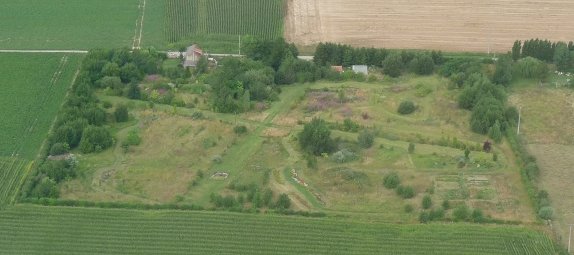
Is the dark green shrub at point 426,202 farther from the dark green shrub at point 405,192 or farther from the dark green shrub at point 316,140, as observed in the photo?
the dark green shrub at point 316,140

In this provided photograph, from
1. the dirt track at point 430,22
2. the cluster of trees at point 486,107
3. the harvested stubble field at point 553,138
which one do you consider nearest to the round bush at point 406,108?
the cluster of trees at point 486,107

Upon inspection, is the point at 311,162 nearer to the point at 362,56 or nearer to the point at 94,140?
the point at 94,140

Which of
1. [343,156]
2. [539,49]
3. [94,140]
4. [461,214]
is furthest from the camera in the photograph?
[539,49]

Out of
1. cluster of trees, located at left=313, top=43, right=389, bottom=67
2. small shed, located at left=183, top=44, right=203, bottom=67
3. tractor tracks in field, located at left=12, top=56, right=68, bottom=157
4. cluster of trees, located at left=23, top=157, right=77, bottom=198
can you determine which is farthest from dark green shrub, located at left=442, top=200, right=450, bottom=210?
tractor tracks in field, located at left=12, top=56, right=68, bottom=157

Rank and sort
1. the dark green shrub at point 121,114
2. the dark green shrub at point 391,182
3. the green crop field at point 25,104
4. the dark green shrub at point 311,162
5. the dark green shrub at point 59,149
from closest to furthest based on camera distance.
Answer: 1. the dark green shrub at point 391,182
2. the green crop field at point 25,104
3. the dark green shrub at point 311,162
4. the dark green shrub at point 59,149
5. the dark green shrub at point 121,114

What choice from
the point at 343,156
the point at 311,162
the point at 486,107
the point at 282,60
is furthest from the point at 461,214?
the point at 282,60

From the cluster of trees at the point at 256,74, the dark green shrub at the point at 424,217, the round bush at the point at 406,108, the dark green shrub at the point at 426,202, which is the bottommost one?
the dark green shrub at the point at 424,217

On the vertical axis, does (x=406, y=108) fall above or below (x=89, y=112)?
above
